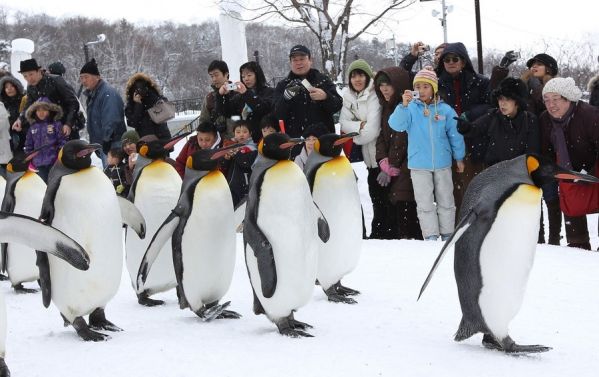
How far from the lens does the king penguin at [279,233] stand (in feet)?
10.4

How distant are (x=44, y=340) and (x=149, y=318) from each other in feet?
1.80

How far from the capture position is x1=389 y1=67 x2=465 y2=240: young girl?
5383mm

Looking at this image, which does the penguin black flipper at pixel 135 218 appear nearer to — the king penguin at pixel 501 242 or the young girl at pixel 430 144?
the king penguin at pixel 501 242

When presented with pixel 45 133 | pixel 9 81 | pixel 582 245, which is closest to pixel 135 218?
pixel 582 245

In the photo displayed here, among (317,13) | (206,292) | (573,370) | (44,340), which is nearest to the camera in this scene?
(573,370)

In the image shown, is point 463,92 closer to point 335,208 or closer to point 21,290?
point 335,208

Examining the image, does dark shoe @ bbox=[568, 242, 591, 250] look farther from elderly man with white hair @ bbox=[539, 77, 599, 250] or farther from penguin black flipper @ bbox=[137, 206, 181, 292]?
penguin black flipper @ bbox=[137, 206, 181, 292]

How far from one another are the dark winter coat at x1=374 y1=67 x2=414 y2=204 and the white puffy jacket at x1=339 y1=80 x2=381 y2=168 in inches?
2.0

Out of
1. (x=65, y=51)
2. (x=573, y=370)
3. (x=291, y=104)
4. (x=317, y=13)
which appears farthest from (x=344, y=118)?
(x=65, y=51)

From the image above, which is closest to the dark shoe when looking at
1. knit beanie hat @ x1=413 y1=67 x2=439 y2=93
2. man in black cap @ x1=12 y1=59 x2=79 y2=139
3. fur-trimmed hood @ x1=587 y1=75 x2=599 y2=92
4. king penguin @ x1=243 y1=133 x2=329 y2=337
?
fur-trimmed hood @ x1=587 y1=75 x2=599 y2=92

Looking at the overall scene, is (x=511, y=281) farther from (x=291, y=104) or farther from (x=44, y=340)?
(x=291, y=104)

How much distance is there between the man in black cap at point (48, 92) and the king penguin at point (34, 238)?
4504mm

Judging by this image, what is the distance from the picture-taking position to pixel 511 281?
2926mm

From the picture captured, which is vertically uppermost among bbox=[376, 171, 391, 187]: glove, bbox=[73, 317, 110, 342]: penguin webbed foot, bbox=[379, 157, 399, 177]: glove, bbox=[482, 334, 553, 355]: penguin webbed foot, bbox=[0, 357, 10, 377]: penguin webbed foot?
bbox=[379, 157, 399, 177]: glove
